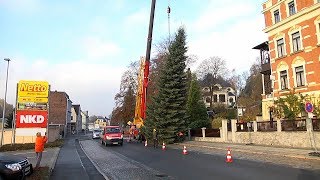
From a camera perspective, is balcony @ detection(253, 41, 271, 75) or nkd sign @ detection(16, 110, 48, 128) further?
balcony @ detection(253, 41, 271, 75)

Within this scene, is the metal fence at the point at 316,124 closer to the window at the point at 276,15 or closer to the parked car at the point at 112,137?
the window at the point at 276,15

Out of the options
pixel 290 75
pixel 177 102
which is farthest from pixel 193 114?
pixel 290 75

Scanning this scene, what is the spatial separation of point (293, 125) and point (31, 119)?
23.2 meters

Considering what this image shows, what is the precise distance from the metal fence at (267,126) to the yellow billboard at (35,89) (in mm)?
19736

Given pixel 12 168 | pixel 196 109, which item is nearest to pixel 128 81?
pixel 196 109

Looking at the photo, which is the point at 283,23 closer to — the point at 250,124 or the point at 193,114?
the point at 250,124

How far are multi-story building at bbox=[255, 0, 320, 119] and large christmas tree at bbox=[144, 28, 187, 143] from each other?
9286 mm

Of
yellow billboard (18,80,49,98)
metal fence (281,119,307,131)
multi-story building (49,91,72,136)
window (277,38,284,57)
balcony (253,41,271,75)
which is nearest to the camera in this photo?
metal fence (281,119,307,131)

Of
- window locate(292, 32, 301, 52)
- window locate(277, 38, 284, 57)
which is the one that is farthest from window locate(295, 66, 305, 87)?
window locate(277, 38, 284, 57)

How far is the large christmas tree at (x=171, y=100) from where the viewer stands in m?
36.0

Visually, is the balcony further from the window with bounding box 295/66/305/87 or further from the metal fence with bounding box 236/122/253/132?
the metal fence with bounding box 236/122/253/132

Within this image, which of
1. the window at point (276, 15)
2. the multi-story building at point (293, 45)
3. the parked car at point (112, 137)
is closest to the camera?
the multi-story building at point (293, 45)

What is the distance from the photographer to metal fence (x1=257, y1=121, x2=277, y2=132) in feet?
90.1

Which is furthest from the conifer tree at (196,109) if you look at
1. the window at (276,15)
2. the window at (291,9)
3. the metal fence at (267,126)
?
the window at (291,9)
